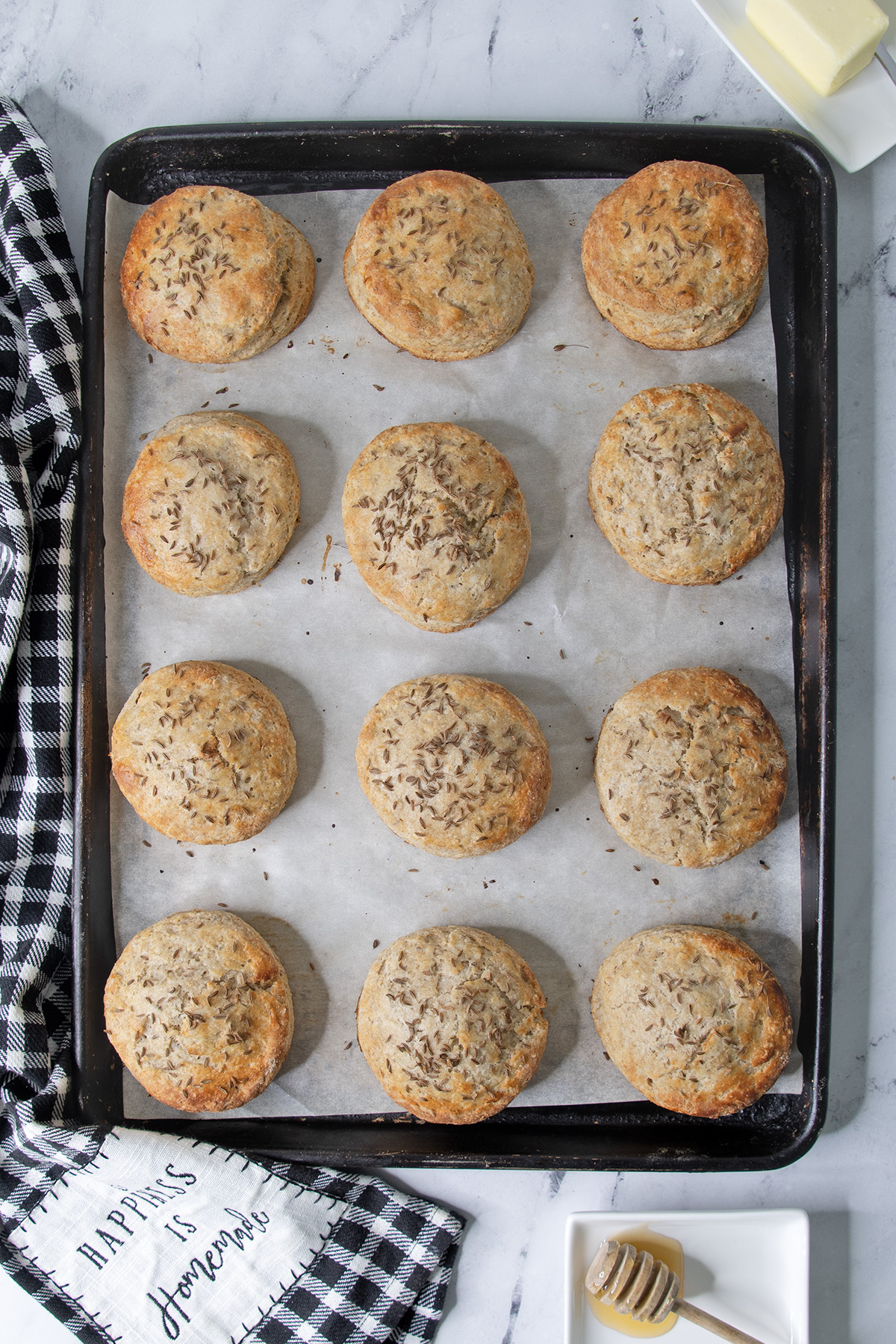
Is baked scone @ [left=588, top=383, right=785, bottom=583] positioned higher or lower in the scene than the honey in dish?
higher

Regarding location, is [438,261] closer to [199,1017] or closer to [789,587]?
[789,587]

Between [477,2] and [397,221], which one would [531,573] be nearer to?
[397,221]

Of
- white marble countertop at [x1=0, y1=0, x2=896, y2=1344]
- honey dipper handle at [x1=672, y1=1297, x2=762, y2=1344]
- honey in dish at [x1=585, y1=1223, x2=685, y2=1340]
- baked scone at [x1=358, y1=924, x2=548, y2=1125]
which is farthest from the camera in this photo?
white marble countertop at [x1=0, y1=0, x2=896, y2=1344]

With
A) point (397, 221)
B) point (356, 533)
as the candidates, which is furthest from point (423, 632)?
point (397, 221)

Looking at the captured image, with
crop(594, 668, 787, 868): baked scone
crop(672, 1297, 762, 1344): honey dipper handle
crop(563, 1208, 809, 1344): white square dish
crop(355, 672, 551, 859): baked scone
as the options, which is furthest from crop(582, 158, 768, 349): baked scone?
crop(672, 1297, 762, 1344): honey dipper handle

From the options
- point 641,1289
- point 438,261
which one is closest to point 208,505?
point 438,261

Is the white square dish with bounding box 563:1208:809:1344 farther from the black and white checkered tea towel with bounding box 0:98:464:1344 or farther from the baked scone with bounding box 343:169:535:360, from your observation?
the baked scone with bounding box 343:169:535:360

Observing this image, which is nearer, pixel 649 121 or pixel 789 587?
pixel 789 587
